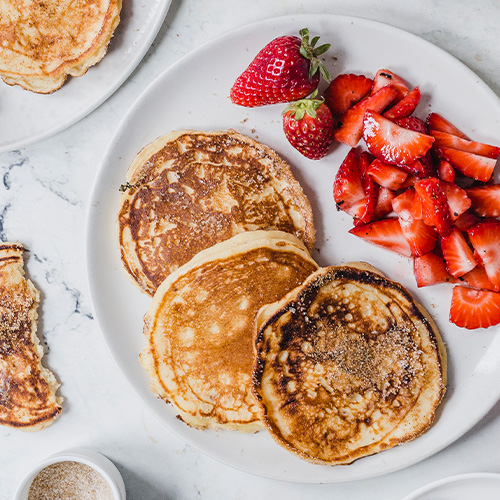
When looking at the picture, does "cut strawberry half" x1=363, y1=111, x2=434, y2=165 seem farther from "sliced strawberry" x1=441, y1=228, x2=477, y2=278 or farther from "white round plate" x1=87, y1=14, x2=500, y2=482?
"sliced strawberry" x1=441, y1=228, x2=477, y2=278

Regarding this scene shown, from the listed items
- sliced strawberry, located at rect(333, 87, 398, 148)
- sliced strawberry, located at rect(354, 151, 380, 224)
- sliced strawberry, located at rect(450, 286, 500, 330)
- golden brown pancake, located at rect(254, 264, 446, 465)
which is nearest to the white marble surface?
golden brown pancake, located at rect(254, 264, 446, 465)

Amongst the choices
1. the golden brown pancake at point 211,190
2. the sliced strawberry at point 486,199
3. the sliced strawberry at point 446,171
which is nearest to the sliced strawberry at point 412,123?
the sliced strawberry at point 446,171

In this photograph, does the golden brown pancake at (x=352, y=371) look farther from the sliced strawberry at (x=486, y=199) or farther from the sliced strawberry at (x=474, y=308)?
the sliced strawberry at (x=486, y=199)

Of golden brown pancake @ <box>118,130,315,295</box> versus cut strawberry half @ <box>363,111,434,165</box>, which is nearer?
cut strawberry half @ <box>363,111,434,165</box>

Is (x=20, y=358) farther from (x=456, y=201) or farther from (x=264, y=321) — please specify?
(x=456, y=201)

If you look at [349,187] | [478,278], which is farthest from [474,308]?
[349,187]

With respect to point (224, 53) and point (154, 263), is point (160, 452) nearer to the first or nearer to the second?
point (154, 263)

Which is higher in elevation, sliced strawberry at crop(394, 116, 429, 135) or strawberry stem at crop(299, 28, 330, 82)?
strawberry stem at crop(299, 28, 330, 82)

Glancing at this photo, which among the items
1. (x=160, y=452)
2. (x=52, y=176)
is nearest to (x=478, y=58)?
(x=52, y=176)
